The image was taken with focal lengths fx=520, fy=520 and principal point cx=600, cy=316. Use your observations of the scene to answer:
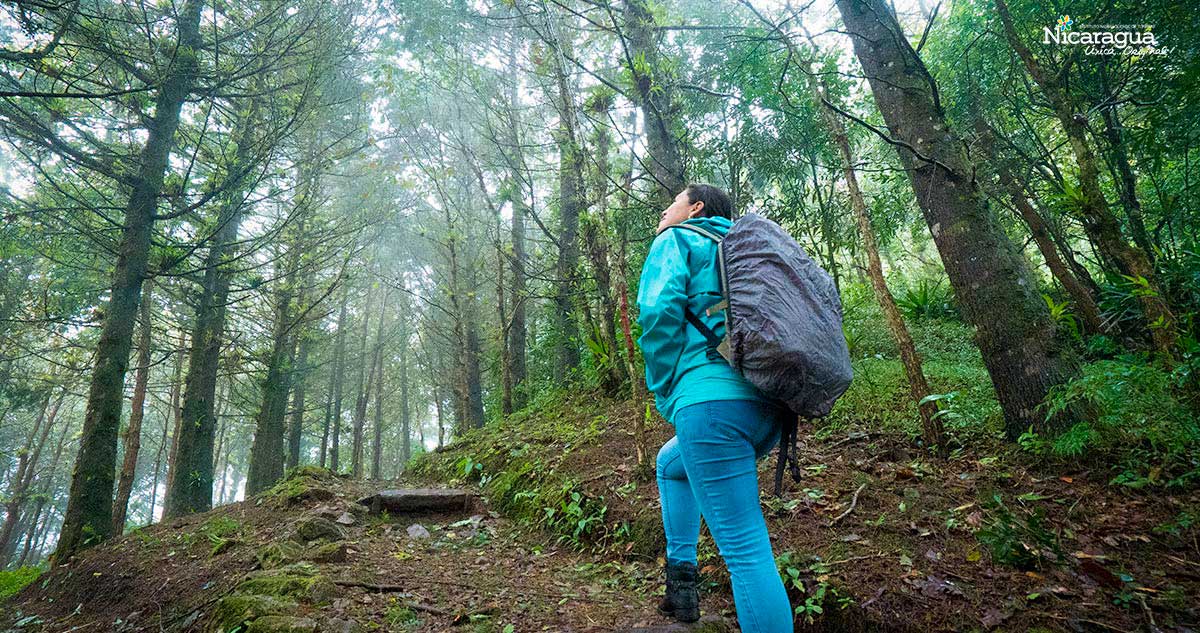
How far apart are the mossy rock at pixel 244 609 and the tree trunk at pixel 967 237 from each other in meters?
4.82

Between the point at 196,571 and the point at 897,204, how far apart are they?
8.97 metres

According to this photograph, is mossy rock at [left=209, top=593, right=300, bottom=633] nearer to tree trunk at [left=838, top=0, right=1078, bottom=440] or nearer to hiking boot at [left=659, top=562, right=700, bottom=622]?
hiking boot at [left=659, top=562, right=700, bottom=622]

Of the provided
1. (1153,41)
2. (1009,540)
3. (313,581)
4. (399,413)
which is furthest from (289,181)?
(399,413)

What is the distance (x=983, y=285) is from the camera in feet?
12.9

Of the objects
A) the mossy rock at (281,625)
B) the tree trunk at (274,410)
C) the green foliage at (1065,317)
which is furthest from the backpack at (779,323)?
the tree trunk at (274,410)

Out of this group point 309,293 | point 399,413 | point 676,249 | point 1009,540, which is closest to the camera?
point 676,249

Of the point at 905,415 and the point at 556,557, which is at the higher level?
the point at 905,415

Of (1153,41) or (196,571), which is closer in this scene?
(196,571)

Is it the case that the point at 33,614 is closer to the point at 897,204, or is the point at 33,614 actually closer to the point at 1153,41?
the point at 897,204

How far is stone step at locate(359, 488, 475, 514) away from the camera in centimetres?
577

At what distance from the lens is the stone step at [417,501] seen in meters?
5.77

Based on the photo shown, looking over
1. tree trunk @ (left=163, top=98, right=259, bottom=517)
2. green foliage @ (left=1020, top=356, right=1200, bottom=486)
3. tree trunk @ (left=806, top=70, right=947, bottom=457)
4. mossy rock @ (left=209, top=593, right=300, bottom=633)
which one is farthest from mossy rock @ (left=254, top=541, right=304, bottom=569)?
tree trunk @ (left=163, top=98, right=259, bottom=517)

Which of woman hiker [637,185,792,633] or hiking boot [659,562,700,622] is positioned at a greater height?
woman hiker [637,185,792,633]
